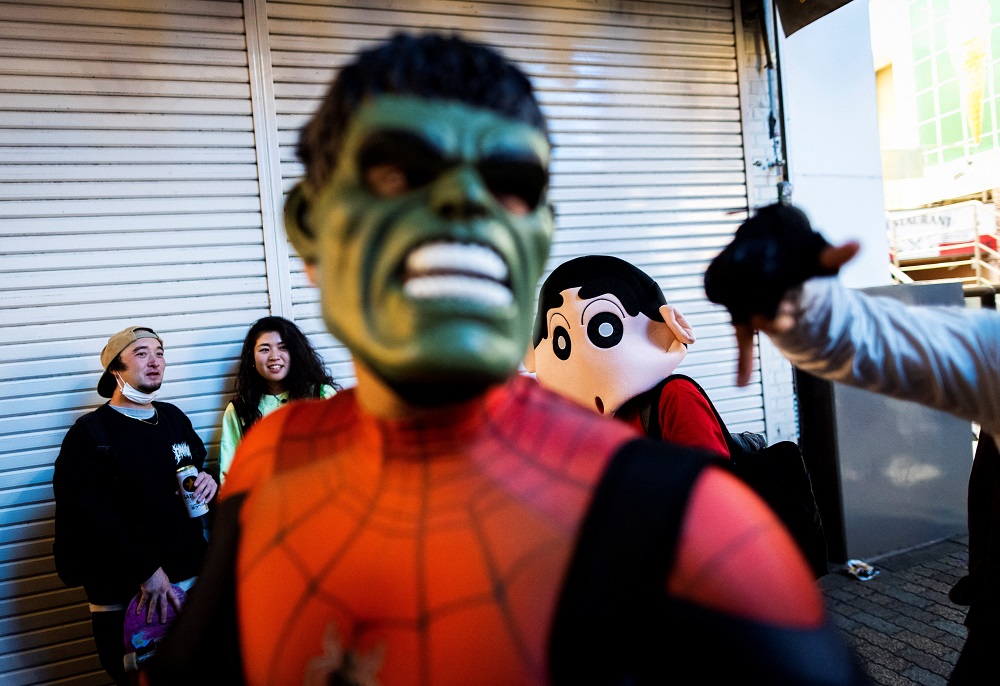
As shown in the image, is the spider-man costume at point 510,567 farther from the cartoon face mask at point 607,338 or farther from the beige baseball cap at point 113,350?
the beige baseball cap at point 113,350

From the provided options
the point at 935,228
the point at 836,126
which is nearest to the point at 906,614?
the point at 836,126

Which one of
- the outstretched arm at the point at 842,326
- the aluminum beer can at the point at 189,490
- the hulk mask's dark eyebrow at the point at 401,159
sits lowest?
the aluminum beer can at the point at 189,490

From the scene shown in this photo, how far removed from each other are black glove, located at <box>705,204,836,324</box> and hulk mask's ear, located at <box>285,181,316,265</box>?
71 cm

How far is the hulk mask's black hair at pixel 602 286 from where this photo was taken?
8.03ft

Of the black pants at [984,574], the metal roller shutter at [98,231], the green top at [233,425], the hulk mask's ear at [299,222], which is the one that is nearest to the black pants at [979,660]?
the black pants at [984,574]

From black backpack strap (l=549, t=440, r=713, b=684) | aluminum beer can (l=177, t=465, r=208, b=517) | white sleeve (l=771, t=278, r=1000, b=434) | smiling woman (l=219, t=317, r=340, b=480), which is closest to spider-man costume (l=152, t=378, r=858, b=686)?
black backpack strap (l=549, t=440, r=713, b=684)

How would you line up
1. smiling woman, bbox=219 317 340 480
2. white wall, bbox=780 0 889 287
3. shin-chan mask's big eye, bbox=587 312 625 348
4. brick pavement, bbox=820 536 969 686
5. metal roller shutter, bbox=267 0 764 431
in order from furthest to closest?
white wall, bbox=780 0 889 287 → metal roller shutter, bbox=267 0 764 431 → smiling woman, bbox=219 317 340 480 → brick pavement, bbox=820 536 969 686 → shin-chan mask's big eye, bbox=587 312 625 348

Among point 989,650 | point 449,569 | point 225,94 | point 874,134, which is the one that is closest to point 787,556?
point 449,569

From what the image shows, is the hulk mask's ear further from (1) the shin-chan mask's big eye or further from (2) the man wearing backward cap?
(2) the man wearing backward cap

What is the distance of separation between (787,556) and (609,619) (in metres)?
0.23

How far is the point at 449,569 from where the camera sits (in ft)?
2.67

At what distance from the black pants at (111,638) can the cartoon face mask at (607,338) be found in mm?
2498

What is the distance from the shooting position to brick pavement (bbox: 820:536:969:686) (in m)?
3.48

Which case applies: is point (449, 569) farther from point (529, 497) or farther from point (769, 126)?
point (769, 126)
